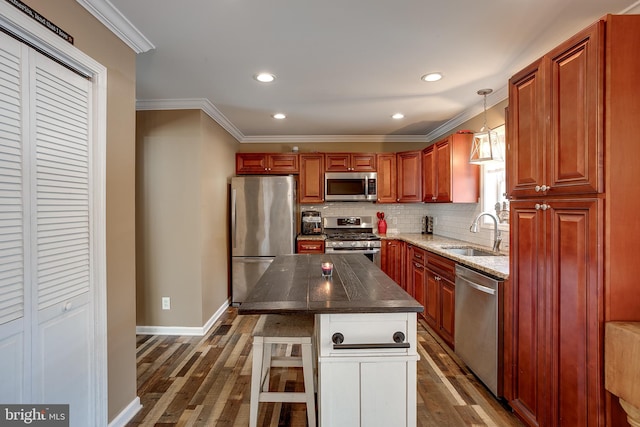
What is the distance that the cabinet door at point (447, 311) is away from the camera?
9.09 ft

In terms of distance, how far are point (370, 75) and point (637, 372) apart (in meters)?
2.36

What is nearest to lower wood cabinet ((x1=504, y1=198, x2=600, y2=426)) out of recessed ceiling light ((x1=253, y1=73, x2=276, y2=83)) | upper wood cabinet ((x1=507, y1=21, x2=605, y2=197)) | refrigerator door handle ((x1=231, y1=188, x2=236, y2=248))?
upper wood cabinet ((x1=507, y1=21, x2=605, y2=197))

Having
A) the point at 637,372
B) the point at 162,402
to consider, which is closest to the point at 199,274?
the point at 162,402

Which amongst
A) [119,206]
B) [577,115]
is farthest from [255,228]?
[577,115]

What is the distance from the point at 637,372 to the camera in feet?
3.84

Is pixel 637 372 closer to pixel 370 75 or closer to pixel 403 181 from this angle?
pixel 370 75

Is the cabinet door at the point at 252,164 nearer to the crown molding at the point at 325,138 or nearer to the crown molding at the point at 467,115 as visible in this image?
the crown molding at the point at 325,138

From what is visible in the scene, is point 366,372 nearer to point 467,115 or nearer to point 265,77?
point 265,77

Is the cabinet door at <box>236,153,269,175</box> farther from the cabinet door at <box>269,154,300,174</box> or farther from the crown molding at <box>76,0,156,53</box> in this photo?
the crown molding at <box>76,0,156,53</box>

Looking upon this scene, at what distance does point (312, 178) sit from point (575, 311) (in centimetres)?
354

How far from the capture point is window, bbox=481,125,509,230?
300cm

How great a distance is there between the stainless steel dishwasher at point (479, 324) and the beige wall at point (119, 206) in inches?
92.0

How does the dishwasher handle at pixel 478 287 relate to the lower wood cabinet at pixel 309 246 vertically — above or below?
below

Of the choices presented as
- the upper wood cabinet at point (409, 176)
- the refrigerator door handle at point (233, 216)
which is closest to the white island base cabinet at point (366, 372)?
the refrigerator door handle at point (233, 216)
